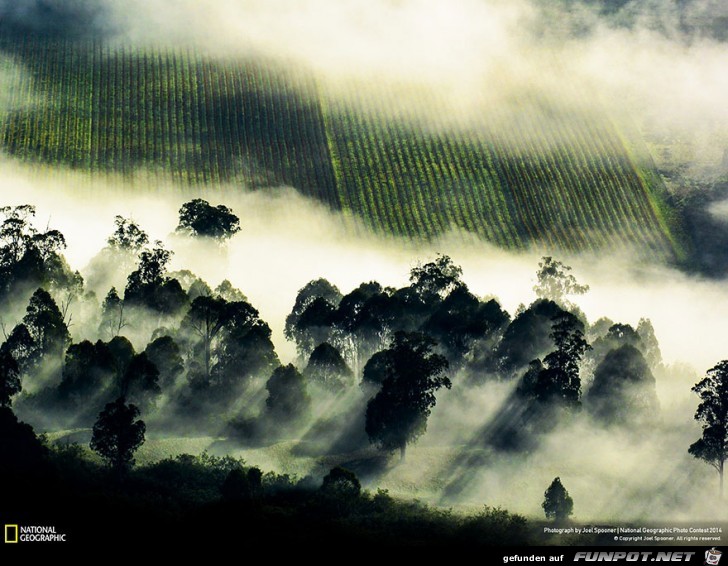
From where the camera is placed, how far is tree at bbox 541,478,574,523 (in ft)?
379

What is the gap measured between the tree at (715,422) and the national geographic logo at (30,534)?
76.9 meters

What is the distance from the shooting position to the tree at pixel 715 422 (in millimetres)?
128000

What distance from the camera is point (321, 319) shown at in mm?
154875

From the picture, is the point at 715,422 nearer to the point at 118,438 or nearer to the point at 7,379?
the point at 118,438

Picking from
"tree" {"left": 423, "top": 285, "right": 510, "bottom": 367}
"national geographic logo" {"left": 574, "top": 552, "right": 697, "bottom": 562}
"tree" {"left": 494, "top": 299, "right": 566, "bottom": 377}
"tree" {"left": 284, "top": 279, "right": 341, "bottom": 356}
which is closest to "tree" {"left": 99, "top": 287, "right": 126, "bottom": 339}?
"tree" {"left": 284, "top": 279, "right": 341, "bottom": 356}

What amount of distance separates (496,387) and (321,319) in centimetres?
2758

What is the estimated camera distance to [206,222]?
19488 cm

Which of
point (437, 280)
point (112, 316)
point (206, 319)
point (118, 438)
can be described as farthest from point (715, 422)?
point (112, 316)

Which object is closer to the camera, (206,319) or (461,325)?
(206,319)

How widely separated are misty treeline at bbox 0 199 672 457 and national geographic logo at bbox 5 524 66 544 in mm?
33687

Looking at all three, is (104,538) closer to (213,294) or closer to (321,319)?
(321,319)

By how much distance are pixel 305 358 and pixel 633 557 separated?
248 feet

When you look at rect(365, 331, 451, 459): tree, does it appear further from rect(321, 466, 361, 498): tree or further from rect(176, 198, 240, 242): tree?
rect(176, 198, 240, 242): tree

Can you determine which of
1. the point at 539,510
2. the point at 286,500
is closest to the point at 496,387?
the point at 539,510
